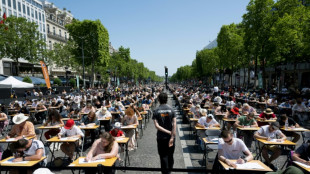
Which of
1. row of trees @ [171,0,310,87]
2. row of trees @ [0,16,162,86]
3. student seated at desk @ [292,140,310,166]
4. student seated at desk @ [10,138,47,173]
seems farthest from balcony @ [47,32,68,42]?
student seated at desk @ [292,140,310,166]

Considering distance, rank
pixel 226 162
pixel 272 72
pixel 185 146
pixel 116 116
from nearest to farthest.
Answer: pixel 226 162
pixel 185 146
pixel 116 116
pixel 272 72

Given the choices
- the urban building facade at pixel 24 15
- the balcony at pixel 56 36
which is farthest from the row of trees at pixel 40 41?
the balcony at pixel 56 36

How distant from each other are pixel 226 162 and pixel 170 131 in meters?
1.36

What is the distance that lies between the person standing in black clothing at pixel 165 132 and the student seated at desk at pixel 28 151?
9.15 ft

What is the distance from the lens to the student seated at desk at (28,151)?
15.5ft

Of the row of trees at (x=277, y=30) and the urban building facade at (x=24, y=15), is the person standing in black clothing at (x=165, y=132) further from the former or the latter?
the urban building facade at (x=24, y=15)

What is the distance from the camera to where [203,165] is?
6414mm

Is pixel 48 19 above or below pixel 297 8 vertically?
above


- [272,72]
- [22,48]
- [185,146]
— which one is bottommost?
[185,146]

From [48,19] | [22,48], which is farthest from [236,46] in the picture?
[48,19]

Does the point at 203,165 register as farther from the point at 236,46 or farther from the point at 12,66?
the point at 12,66

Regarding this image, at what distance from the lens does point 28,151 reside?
4918mm

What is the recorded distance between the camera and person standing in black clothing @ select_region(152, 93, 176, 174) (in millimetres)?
4793

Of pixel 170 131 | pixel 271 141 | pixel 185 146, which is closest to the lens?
pixel 170 131
